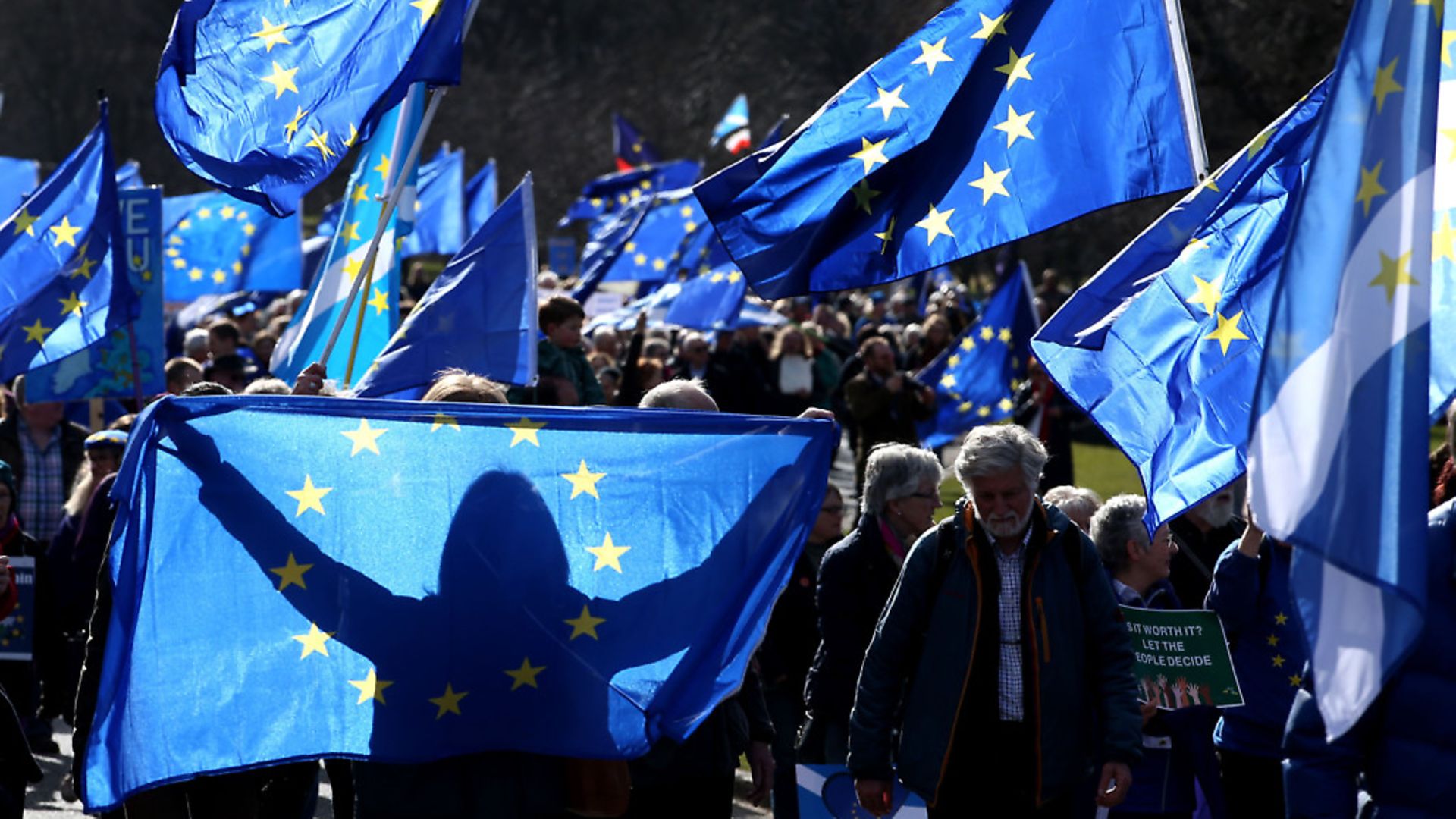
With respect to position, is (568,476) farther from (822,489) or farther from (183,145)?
(183,145)

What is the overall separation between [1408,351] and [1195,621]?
6.86 ft

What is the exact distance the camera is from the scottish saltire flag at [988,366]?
14.3 m

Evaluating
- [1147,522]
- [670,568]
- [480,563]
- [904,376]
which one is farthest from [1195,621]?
[904,376]

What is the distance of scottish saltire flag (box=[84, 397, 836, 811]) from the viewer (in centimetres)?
510

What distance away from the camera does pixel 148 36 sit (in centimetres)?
5438

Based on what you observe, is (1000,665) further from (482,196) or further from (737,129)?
(737,129)

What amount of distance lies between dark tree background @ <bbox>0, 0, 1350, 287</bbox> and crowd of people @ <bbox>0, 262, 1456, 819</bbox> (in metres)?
33.6

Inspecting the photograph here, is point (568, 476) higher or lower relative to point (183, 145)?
lower

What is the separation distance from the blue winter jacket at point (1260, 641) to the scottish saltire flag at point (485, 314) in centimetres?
365

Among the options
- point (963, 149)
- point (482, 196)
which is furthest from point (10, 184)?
point (482, 196)

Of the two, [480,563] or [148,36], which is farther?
[148,36]

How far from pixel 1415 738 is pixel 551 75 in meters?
→ 53.5

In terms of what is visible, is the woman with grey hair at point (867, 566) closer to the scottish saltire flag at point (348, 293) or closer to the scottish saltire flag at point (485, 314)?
the scottish saltire flag at point (485, 314)

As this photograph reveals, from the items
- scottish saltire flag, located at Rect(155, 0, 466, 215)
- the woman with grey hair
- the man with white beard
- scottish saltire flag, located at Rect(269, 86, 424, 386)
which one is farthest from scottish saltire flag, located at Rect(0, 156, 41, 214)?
the man with white beard
